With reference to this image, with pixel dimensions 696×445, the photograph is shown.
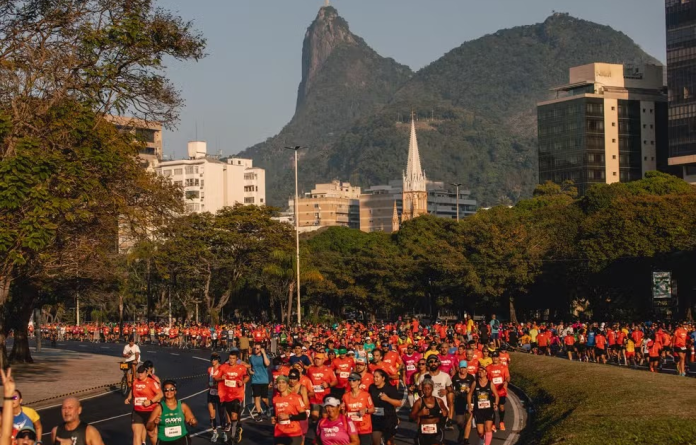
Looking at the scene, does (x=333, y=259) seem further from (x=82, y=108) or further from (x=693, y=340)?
(x=82, y=108)

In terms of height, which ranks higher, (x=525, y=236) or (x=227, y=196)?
(x=227, y=196)

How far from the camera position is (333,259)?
340 feet

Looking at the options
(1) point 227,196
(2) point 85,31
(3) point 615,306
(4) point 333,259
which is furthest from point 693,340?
(1) point 227,196

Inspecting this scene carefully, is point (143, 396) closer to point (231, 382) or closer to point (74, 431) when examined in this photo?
point (231, 382)

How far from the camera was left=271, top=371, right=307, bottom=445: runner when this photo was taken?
50.1ft

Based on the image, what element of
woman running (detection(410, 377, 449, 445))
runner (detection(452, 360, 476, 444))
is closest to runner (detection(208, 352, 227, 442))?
runner (detection(452, 360, 476, 444))

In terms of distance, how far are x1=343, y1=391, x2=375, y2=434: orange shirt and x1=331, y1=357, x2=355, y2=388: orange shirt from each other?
539 centimetres

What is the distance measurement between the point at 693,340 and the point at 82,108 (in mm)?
23180

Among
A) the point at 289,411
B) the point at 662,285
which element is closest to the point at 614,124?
the point at 662,285

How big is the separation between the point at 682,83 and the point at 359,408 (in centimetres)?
12769

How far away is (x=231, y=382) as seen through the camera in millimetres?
20000

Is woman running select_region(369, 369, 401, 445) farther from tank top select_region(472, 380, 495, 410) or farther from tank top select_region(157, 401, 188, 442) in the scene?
tank top select_region(157, 401, 188, 442)

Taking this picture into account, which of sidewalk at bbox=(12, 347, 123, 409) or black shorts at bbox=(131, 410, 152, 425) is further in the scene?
sidewalk at bbox=(12, 347, 123, 409)

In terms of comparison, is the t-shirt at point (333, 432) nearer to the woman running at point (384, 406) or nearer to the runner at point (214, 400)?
the woman running at point (384, 406)
